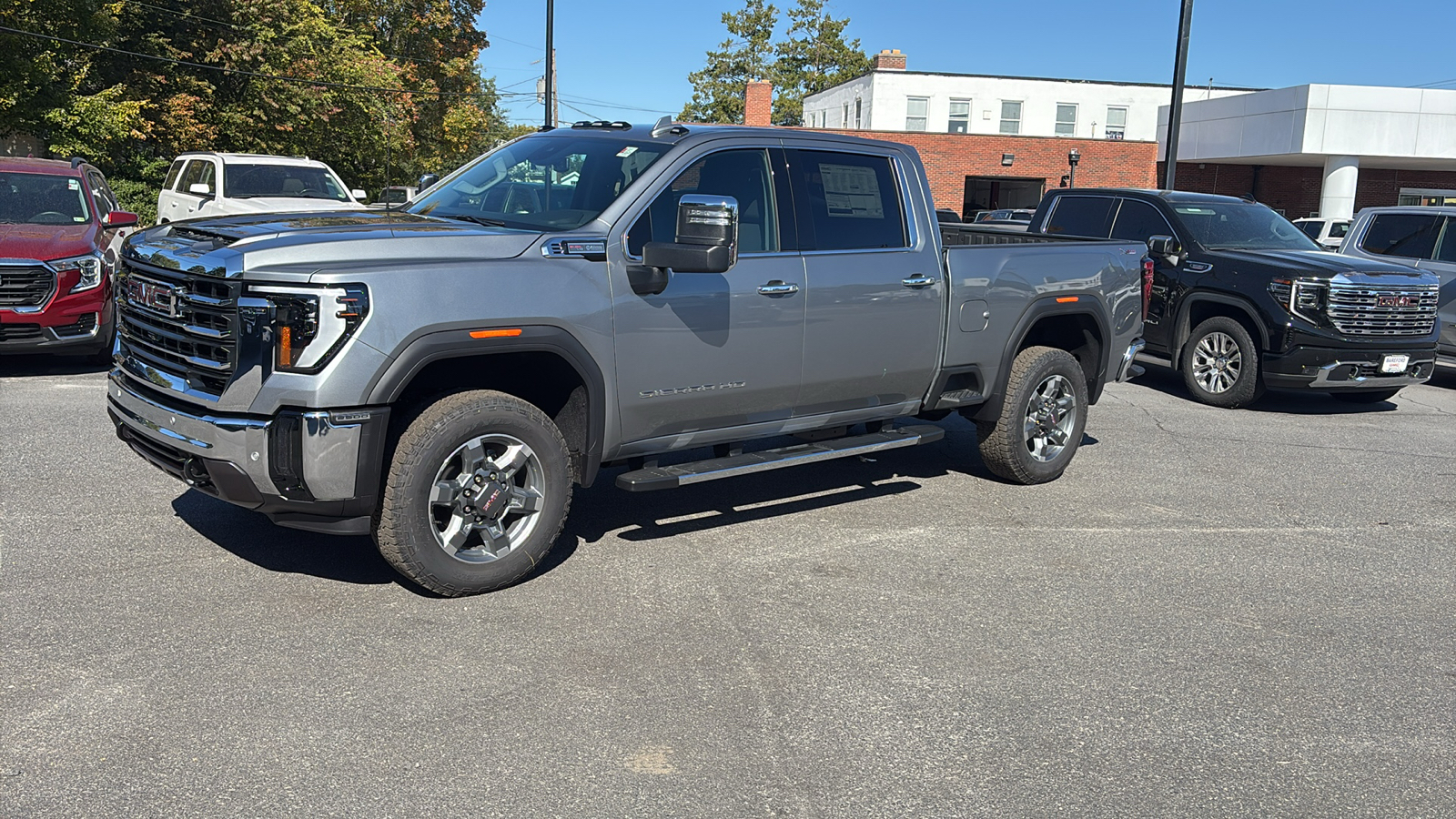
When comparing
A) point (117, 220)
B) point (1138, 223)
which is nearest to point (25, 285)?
point (117, 220)

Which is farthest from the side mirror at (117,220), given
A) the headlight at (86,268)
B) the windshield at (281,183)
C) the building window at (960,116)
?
the building window at (960,116)

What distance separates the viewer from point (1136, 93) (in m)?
54.1

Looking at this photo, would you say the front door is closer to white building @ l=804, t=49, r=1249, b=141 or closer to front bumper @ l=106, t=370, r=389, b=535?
front bumper @ l=106, t=370, r=389, b=535

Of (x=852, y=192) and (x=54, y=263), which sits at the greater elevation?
(x=852, y=192)

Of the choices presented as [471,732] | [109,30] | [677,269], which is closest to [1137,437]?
[677,269]

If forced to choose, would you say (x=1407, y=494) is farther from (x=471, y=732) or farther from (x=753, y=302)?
(x=471, y=732)

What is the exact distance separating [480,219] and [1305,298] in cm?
795

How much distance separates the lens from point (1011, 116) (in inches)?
2141

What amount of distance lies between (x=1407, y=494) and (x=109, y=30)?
82.6ft

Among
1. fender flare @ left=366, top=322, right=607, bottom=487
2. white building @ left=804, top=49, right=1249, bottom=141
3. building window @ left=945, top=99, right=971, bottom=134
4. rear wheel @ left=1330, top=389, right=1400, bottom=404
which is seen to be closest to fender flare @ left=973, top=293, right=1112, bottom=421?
fender flare @ left=366, top=322, right=607, bottom=487

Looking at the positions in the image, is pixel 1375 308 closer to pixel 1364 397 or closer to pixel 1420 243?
pixel 1364 397

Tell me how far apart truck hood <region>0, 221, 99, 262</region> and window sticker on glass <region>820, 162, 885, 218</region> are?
22.8ft

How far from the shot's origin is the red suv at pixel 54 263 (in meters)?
9.67

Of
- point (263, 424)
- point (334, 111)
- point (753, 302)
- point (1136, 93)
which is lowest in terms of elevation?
point (263, 424)
